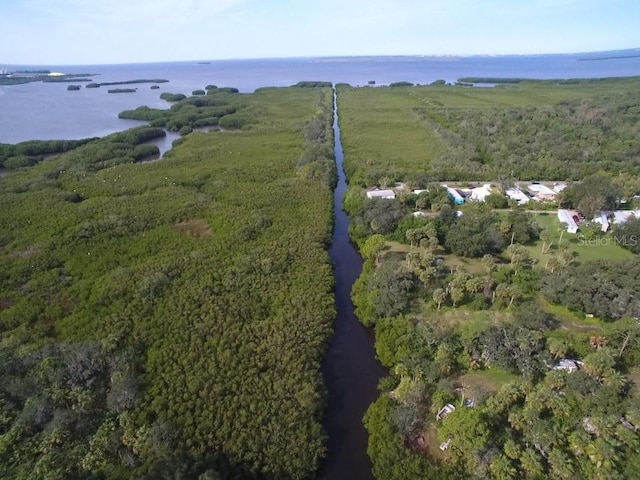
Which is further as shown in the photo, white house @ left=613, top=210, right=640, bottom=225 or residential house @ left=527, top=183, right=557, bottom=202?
residential house @ left=527, top=183, right=557, bottom=202

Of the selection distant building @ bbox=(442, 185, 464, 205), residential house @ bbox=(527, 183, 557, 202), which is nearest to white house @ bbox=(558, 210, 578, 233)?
residential house @ bbox=(527, 183, 557, 202)

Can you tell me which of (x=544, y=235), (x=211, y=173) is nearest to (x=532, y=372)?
(x=544, y=235)

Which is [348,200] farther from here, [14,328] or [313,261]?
[14,328]

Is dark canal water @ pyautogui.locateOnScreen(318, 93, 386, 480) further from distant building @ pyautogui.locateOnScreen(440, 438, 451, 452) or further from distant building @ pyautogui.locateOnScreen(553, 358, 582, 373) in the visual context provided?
distant building @ pyautogui.locateOnScreen(553, 358, 582, 373)

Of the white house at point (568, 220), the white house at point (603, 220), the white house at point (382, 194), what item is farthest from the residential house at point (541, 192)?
the white house at point (382, 194)

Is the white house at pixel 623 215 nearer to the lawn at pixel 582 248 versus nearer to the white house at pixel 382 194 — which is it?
the lawn at pixel 582 248

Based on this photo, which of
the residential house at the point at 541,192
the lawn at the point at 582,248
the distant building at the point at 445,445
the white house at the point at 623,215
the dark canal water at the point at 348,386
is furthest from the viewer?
the residential house at the point at 541,192

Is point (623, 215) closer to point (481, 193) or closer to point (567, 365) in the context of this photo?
point (481, 193)
